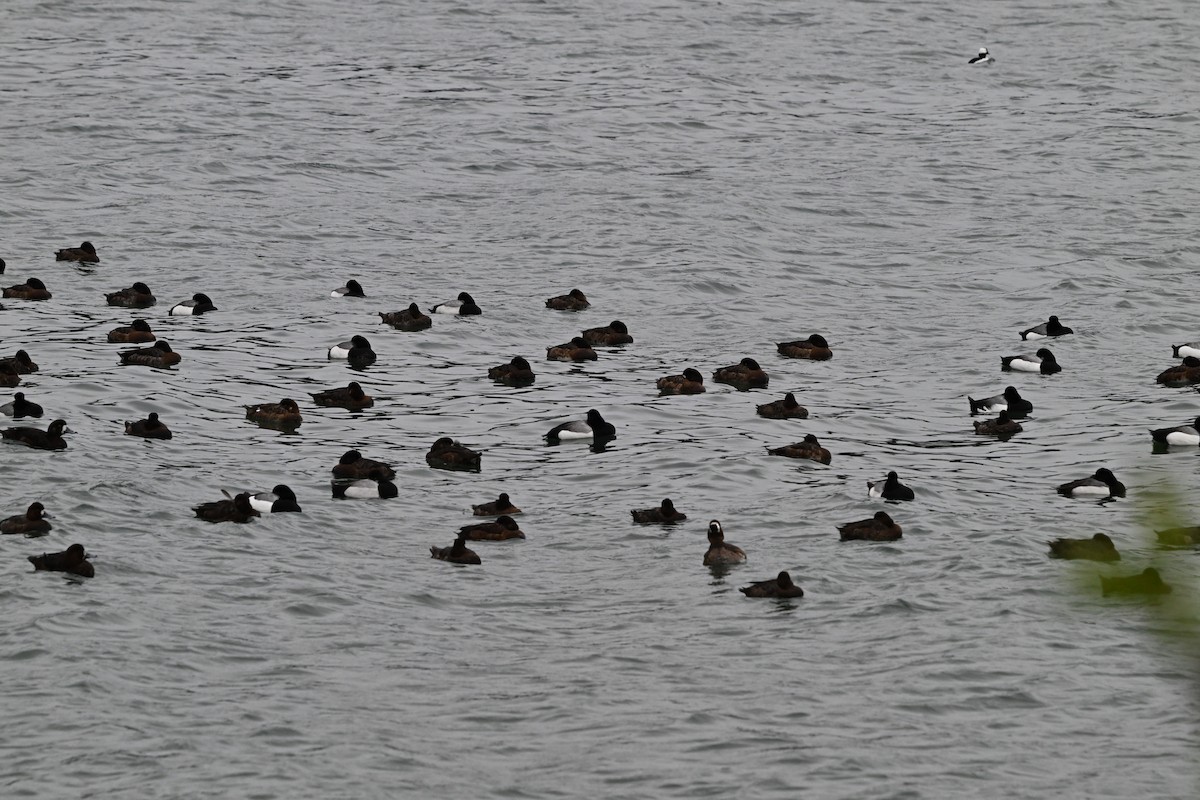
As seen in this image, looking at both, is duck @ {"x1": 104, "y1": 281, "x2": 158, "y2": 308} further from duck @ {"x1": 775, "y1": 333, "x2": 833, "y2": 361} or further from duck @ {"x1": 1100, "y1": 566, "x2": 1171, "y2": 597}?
duck @ {"x1": 1100, "y1": 566, "x2": 1171, "y2": 597}

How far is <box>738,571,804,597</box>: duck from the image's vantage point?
1989cm

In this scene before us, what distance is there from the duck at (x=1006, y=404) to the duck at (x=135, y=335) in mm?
15049

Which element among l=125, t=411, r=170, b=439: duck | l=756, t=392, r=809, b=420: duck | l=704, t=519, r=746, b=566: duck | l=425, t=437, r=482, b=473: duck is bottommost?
l=704, t=519, r=746, b=566: duck

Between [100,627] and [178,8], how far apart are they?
4789cm

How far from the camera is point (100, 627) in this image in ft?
60.6

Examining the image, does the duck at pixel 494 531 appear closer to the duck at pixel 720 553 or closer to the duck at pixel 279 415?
the duck at pixel 720 553

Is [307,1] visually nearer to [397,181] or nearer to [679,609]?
[397,181]

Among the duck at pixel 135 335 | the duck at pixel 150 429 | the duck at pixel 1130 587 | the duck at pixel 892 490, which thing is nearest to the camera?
the duck at pixel 1130 587

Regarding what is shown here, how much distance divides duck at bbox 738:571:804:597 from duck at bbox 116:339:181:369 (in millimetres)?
14451

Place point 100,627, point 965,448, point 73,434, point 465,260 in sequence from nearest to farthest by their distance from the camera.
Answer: point 100,627
point 73,434
point 965,448
point 465,260

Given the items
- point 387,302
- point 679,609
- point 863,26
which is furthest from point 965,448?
point 863,26

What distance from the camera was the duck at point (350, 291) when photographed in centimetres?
3556

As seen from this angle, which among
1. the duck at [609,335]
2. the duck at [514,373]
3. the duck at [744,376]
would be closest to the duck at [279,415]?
the duck at [514,373]

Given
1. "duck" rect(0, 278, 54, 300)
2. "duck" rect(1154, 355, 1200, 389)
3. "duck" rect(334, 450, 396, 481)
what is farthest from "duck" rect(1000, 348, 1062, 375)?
"duck" rect(0, 278, 54, 300)
